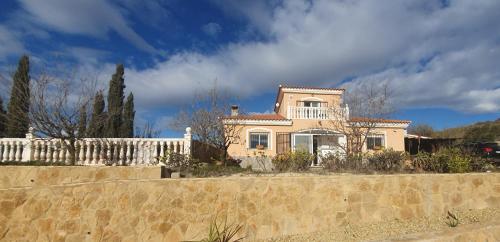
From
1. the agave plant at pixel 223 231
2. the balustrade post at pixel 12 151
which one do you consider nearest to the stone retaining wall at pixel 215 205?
the agave plant at pixel 223 231

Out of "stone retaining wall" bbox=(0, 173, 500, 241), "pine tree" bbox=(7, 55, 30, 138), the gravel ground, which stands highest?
"pine tree" bbox=(7, 55, 30, 138)

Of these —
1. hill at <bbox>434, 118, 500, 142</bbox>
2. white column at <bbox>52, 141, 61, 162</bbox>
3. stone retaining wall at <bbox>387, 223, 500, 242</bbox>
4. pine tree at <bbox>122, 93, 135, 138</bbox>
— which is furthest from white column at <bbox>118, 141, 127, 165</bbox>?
hill at <bbox>434, 118, 500, 142</bbox>

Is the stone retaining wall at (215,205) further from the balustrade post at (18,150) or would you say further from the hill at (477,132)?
the hill at (477,132)

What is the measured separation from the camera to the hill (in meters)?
35.1

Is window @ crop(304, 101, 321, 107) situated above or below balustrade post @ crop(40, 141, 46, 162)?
above

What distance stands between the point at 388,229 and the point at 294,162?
5.68 metres

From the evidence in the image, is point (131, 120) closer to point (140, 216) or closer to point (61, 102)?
point (61, 102)

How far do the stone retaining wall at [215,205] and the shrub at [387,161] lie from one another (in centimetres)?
370

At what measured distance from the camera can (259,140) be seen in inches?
775

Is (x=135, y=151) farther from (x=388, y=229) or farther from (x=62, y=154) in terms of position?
(x=388, y=229)

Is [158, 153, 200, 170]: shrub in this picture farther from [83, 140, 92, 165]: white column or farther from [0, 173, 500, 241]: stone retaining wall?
[0, 173, 500, 241]: stone retaining wall

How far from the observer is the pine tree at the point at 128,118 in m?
24.9

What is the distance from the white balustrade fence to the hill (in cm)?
3383

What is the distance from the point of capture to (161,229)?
5324 millimetres
